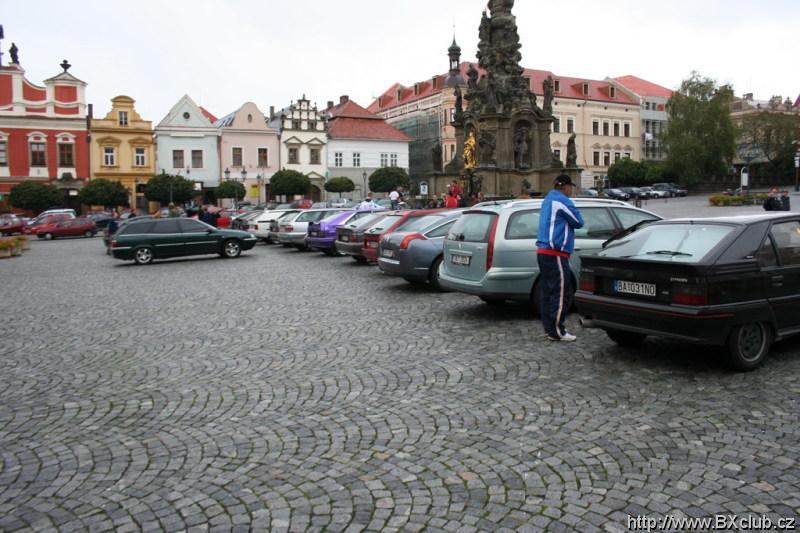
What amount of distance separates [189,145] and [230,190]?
880 cm

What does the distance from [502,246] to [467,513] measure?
6.41m

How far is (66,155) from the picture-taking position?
2549 inches

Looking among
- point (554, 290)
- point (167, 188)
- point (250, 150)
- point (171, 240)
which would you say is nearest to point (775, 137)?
point (250, 150)

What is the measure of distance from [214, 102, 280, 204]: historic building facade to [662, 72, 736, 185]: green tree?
141ft

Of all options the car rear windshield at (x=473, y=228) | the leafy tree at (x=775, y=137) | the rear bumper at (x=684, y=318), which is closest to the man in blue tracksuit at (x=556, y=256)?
the rear bumper at (x=684, y=318)

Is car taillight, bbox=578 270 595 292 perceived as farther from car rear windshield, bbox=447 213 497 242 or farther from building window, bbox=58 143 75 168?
building window, bbox=58 143 75 168

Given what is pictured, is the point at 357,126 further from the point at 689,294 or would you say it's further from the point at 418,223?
the point at 689,294

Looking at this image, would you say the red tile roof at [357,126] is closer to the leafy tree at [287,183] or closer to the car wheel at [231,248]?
the leafy tree at [287,183]

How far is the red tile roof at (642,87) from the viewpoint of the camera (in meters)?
96.8

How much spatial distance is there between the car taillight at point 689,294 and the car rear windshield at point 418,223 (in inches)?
302

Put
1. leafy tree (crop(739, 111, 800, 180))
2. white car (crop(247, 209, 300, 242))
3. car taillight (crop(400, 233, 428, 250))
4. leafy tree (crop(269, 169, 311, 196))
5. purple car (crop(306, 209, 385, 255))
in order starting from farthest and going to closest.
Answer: leafy tree (crop(739, 111, 800, 180)) → leafy tree (crop(269, 169, 311, 196)) → white car (crop(247, 209, 300, 242)) → purple car (crop(306, 209, 385, 255)) → car taillight (crop(400, 233, 428, 250))

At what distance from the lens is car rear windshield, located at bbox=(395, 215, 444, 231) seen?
47.0 ft

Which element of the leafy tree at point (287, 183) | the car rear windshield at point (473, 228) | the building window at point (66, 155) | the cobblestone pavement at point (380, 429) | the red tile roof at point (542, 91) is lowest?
the cobblestone pavement at point (380, 429)

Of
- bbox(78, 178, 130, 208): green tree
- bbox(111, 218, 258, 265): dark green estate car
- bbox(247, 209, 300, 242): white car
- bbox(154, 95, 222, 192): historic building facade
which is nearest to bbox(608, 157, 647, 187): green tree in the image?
bbox(154, 95, 222, 192): historic building facade
